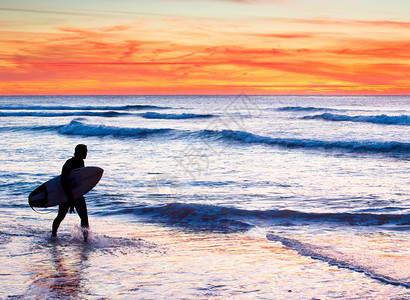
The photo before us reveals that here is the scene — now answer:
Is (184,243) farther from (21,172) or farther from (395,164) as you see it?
(395,164)

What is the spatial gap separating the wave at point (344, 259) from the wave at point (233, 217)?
1219 millimetres

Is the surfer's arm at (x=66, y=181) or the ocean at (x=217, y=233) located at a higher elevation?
the surfer's arm at (x=66, y=181)

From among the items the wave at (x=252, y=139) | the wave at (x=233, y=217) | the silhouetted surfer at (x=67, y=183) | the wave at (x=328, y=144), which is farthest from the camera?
the wave at (x=252, y=139)

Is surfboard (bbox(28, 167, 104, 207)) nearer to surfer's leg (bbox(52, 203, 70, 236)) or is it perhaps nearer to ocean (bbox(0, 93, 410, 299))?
surfer's leg (bbox(52, 203, 70, 236))

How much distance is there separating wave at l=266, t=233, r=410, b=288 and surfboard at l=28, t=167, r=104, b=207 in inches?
119

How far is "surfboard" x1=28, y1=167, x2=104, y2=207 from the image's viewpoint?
23.9 feet

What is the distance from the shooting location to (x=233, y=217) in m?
9.09

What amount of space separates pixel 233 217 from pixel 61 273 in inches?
163

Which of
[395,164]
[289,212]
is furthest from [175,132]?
[289,212]

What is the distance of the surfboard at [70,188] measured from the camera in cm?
729

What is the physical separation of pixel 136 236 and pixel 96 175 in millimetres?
1218

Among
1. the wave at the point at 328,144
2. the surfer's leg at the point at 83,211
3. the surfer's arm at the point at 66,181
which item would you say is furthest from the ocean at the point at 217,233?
the wave at the point at 328,144

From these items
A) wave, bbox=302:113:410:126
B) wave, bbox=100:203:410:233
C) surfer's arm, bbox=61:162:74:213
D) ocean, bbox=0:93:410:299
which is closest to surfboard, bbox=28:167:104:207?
surfer's arm, bbox=61:162:74:213

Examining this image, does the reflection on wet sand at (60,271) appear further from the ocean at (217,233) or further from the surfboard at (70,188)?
the surfboard at (70,188)
